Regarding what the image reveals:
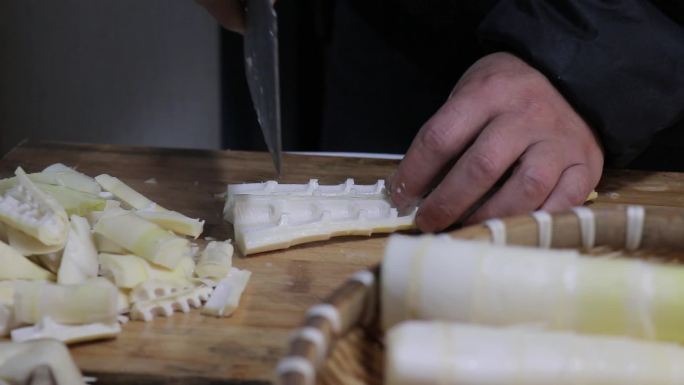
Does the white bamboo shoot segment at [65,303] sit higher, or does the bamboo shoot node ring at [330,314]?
the bamboo shoot node ring at [330,314]

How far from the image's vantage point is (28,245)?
37.8 inches

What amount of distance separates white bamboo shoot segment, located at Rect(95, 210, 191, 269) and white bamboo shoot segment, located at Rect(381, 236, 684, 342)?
1.40 ft

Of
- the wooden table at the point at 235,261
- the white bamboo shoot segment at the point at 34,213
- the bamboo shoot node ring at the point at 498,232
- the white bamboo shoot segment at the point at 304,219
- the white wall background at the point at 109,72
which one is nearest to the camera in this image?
the bamboo shoot node ring at the point at 498,232

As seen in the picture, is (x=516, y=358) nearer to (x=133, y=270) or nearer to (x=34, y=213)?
(x=133, y=270)

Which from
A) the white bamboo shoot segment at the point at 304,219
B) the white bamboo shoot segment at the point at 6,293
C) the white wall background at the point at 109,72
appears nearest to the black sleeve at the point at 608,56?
the white bamboo shoot segment at the point at 304,219

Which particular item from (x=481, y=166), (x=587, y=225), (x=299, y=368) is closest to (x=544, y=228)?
(x=587, y=225)

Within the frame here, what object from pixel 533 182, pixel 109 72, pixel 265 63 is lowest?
pixel 109 72

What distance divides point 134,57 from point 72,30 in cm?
16

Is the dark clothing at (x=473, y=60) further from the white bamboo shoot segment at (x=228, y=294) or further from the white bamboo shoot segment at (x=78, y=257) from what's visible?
the white bamboo shoot segment at (x=78, y=257)

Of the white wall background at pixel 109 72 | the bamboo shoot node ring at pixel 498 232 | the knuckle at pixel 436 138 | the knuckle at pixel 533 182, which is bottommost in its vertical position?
the white wall background at pixel 109 72

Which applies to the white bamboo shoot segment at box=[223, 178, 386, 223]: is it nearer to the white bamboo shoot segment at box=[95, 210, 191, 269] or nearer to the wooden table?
the wooden table

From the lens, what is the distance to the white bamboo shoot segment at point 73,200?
105 cm

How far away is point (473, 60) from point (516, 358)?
1.01 meters

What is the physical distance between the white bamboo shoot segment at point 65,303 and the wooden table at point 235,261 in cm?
3
